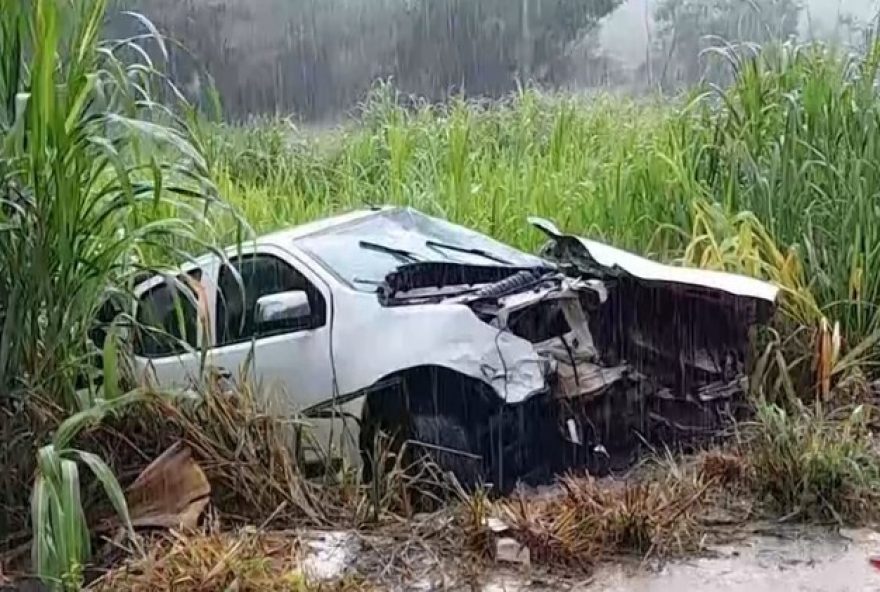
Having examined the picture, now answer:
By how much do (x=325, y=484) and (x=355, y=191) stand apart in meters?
2.07

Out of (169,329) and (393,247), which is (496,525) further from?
(393,247)

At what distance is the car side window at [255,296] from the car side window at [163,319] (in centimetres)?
39

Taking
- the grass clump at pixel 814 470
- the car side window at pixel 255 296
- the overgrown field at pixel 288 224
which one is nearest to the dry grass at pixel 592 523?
the overgrown field at pixel 288 224

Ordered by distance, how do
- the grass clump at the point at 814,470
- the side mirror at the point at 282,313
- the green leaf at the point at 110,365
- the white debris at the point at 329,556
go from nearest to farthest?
the white debris at the point at 329,556 < the green leaf at the point at 110,365 < the grass clump at the point at 814,470 < the side mirror at the point at 282,313

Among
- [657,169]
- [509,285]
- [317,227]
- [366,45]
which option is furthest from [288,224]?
[657,169]

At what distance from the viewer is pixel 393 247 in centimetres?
344

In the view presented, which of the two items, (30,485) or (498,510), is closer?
(30,485)

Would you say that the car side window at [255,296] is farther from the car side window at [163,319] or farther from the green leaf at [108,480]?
the green leaf at [108,480]

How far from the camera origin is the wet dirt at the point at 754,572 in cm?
211

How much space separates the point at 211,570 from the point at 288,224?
228cm

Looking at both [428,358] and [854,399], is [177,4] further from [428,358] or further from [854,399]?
[854,399]

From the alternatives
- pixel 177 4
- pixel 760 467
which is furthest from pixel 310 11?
pixel 760 467

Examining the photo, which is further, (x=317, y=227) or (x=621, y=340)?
(x=317, y=227)

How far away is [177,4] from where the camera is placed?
396cm
